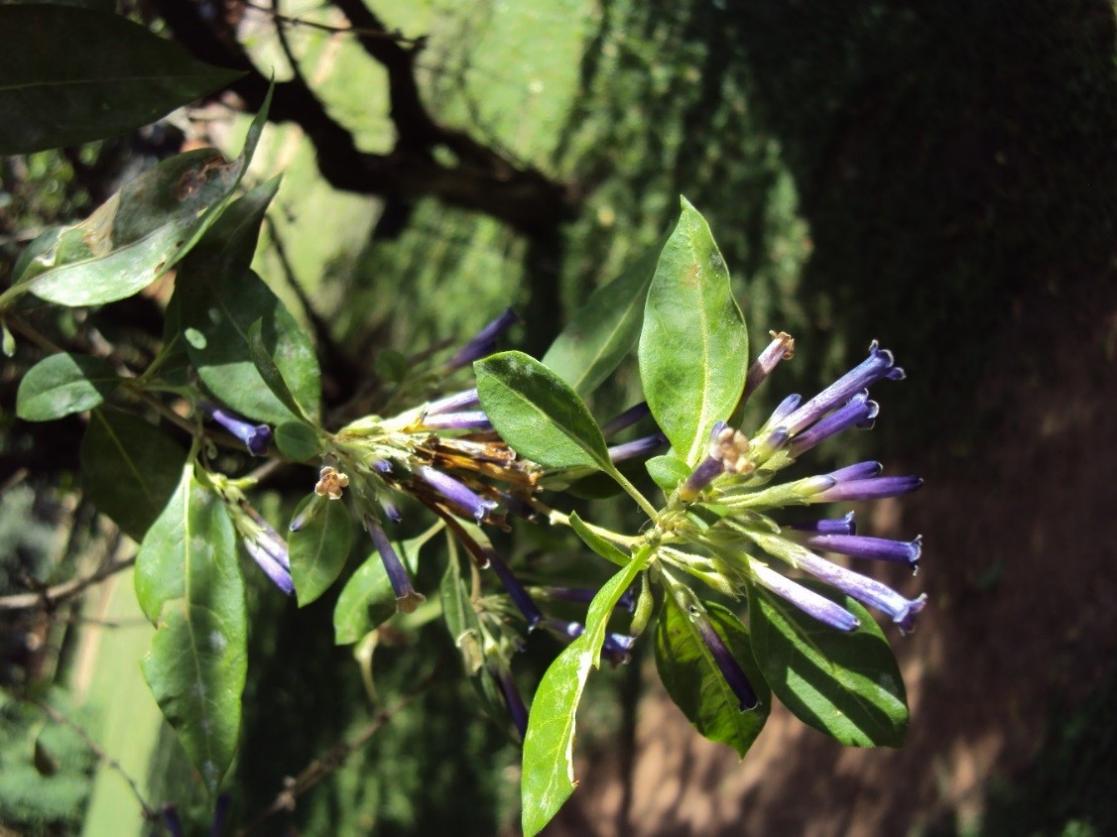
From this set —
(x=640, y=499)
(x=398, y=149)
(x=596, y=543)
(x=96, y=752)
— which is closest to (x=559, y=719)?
(x=596, y=543)

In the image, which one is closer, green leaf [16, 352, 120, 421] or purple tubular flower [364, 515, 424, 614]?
purple tubular flower [364, 515, 424, 614]

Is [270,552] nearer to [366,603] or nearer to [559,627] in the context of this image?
[366,603]

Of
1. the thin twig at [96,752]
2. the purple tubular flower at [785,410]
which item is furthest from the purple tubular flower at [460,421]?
the thin twig at [96,752]

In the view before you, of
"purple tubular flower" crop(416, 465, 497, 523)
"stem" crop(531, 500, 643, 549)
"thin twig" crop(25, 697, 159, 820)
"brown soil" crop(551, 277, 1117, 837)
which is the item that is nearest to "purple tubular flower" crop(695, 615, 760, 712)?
"stem" crop(531, 500, 643, 549)

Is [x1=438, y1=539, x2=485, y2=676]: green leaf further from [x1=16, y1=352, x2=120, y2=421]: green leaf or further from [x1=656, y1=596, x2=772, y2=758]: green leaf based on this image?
[x1=16, y1=352, x2=120, y2=421]: green leaf

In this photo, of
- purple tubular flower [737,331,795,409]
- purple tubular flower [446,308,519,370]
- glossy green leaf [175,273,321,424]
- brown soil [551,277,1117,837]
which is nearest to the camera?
purple tubular flower [737,331,795,409]

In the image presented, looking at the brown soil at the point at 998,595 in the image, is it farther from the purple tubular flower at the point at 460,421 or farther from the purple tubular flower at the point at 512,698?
the purple tubular flower at the point at 460,421

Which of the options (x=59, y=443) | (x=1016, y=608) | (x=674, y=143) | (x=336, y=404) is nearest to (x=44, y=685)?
(x=59, y=443)
